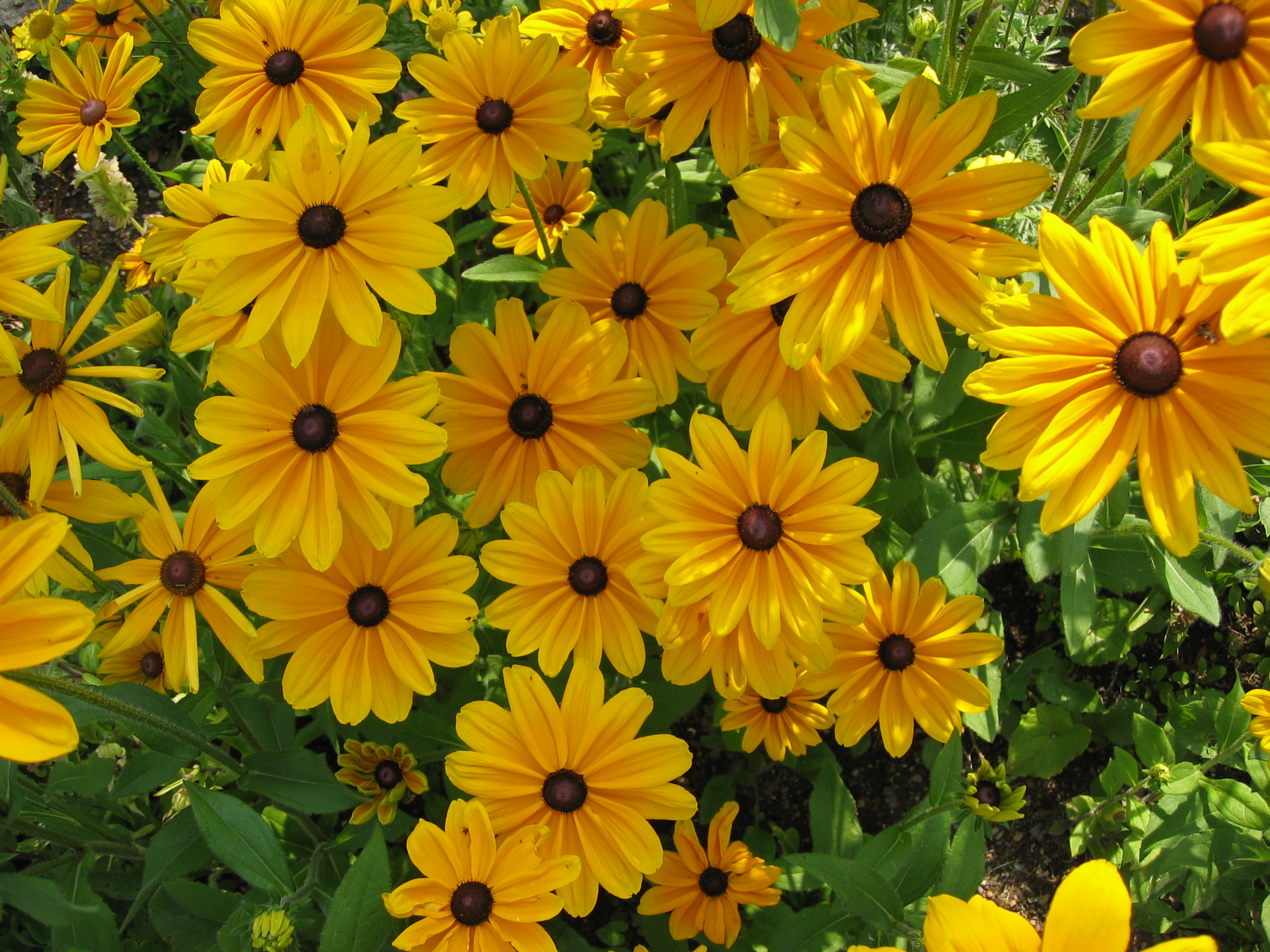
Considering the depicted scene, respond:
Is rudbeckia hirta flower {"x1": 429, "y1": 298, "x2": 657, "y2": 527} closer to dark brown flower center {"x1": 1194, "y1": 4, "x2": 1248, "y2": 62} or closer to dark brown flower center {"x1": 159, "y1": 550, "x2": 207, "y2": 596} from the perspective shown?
dark brown flower center {"x1": 159, "y1": 550, "x2": 207, "y2": 596}

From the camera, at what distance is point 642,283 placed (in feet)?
6.65

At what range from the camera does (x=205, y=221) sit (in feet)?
7.13

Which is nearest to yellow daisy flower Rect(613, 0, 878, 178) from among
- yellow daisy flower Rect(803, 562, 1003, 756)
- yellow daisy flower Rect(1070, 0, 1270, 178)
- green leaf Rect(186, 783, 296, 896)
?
yellow daisy flower Rect(1070, 0, 1270, 178)

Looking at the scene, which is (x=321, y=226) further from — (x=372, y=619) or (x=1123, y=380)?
(x=1123, y=380)

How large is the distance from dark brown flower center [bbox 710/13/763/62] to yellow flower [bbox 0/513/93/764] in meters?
1.41

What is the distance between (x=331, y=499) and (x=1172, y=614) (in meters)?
2.51

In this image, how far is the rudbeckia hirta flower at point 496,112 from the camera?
1.89m

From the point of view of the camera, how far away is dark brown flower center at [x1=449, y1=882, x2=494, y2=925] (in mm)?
1507

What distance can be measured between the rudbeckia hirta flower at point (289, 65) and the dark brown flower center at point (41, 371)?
554mm

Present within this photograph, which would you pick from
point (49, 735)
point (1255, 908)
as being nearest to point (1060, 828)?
point (1255, 908)

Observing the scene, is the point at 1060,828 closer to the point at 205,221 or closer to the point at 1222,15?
the point at 1222,15

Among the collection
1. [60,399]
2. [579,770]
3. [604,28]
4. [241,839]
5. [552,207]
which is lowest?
[241,839]

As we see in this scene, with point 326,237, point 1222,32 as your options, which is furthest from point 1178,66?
point 326,237

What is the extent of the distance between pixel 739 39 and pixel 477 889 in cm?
162
